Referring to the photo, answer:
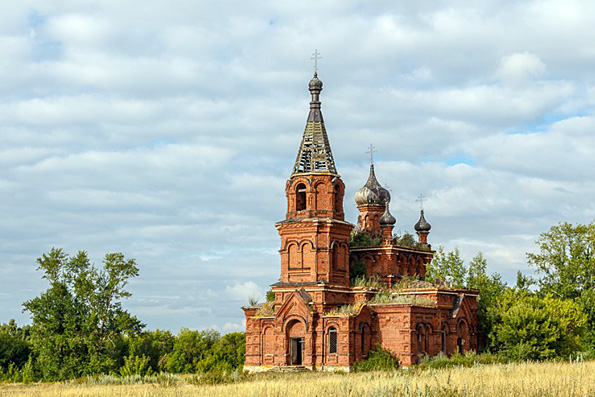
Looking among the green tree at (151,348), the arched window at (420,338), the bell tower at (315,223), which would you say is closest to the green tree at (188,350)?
the green tree at (151,348)

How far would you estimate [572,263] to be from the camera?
187 ft

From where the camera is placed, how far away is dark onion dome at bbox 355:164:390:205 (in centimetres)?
5691

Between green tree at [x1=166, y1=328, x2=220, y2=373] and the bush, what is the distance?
65.7 feet

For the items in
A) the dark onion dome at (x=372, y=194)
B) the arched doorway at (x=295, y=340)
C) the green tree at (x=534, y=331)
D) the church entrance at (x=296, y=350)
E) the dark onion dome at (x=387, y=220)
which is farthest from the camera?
the dark onion dome at (x=372, y=194)

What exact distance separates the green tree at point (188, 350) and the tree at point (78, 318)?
15.9 meters

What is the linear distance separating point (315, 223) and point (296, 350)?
7400 mm

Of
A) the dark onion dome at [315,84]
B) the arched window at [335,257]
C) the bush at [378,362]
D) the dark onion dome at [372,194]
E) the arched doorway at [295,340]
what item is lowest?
the bush at [378,362]

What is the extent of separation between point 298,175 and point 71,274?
14128mm

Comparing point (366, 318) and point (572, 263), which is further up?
point (572, 263)

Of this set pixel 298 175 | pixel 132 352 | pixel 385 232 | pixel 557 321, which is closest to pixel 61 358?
pixel 132 352

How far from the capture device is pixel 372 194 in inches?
2243

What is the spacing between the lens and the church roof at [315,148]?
47.2 metres

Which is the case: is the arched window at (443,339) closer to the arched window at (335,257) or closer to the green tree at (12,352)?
the arched window at (335,257)

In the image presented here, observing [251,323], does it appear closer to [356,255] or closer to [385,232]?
[356,255]
